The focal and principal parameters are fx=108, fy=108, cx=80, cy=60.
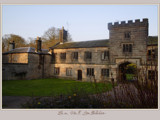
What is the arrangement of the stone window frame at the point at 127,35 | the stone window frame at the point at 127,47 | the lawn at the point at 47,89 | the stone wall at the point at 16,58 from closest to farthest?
the lawn at the point at 47,89
the stone window frame at the point at 127,47
the stone window frame at the point at 127,35
the stone wall at the point at 16,58

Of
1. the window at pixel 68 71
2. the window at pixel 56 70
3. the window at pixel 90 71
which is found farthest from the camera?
the window at pixel 56 70

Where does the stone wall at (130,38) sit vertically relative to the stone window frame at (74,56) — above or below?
above

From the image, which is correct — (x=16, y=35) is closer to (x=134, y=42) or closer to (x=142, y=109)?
(x=134, y=42)

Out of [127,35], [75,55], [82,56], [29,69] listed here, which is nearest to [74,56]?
[75,55]

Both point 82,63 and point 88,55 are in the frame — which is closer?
point 88,55

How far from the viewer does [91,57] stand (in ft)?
68.6

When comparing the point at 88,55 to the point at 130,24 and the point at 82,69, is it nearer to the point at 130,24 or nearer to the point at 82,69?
the point at 82,69

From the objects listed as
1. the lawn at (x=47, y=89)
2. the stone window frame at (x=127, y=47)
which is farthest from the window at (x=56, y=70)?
the stone window frame at (x=127, y=47)

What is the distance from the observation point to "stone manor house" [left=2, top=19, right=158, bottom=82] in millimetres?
17188

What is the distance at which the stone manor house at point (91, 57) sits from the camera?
17188mm

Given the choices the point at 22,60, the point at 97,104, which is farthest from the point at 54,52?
the point at 97,104

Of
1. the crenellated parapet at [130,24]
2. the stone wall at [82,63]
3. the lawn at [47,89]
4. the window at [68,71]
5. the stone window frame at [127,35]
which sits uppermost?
the crenellated parapet at [130,24]

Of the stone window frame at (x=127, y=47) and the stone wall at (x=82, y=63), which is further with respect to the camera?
the stone wall at (x=82, y=63)

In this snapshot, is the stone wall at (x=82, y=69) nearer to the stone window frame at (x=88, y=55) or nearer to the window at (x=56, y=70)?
the window at (x=56, y=70)
